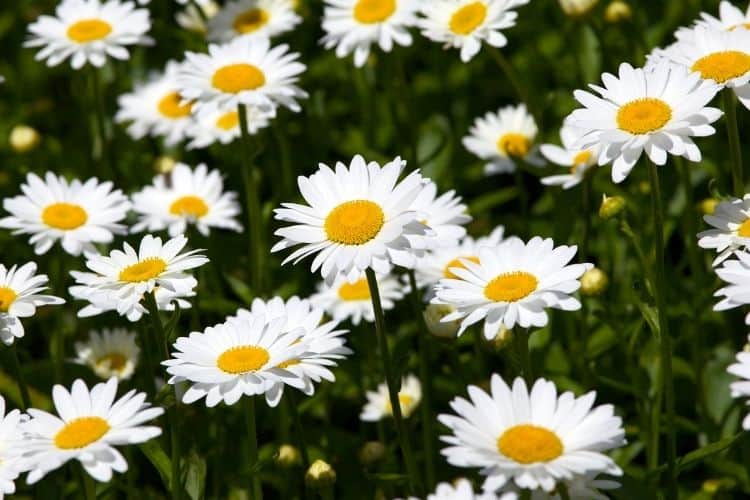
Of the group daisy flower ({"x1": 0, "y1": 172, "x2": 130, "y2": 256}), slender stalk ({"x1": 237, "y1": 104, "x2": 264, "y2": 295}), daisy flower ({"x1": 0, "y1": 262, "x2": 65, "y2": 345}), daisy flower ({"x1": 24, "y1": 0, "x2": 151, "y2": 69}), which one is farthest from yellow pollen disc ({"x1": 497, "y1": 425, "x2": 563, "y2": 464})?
daisy flower ({"x1": 24, "y1": 0, "x2": 151, "y2": 69})

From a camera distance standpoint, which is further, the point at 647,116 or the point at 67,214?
the point at 67,214

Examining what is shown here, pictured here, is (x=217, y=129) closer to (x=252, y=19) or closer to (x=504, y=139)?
(x=252, y=19)

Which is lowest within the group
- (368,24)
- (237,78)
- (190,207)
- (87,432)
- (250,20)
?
(87,432)

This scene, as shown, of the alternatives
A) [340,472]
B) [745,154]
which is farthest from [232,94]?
[745,154]

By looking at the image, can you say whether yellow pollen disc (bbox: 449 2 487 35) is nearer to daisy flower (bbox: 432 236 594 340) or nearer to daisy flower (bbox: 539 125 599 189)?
Answer: daisy flower (bbox: 539 125 599 189)

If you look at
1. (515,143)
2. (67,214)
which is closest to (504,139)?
(515,143)

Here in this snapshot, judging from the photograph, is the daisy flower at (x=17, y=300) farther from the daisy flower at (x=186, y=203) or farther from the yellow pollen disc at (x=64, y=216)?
the daisy flower at (x=186, y=203)

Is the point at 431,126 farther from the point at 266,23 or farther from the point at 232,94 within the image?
the point at 232,94
